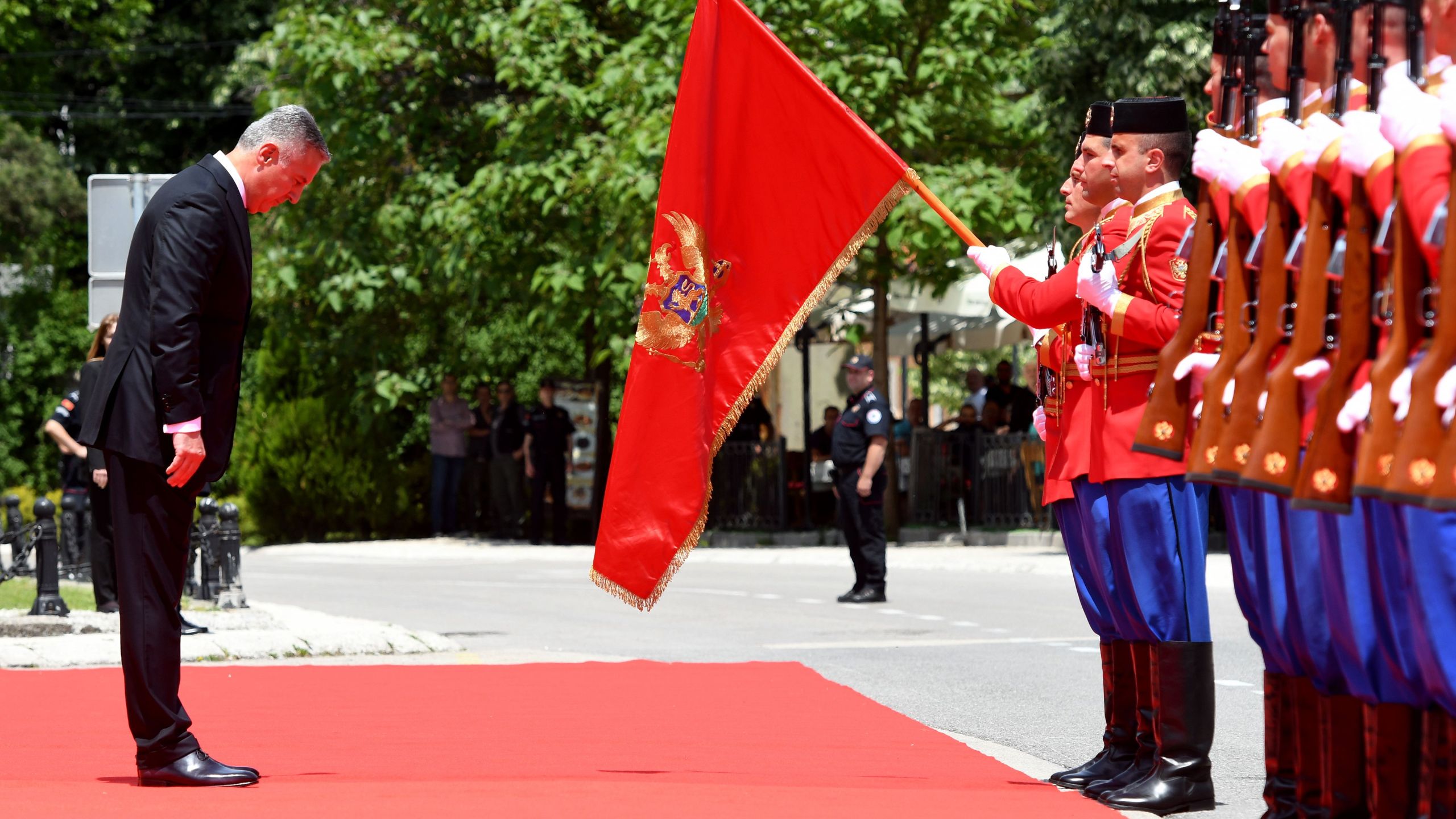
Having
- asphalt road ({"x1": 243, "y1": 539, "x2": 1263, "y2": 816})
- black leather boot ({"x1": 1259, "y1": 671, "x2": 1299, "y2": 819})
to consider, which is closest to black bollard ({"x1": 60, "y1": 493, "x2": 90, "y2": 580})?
asphalt road ({"x1": 243, "y1": 539, "x2": 1263, "y2": 816})

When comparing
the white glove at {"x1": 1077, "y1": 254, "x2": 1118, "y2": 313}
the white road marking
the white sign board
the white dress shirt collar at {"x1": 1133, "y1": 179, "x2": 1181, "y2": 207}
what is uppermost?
the white sign board

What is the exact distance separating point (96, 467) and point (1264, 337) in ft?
27.4

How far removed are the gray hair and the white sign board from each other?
6.56 meters

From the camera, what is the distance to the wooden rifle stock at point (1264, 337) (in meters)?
4.37

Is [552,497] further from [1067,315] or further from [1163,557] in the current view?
[1163,557]

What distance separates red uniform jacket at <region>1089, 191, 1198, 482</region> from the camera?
552cm

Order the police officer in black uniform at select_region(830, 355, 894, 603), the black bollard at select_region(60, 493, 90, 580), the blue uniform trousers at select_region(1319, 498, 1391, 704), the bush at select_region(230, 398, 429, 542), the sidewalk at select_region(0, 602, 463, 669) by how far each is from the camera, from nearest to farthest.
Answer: the blue uniform trousers at select_region(1319, 498, 1391, 704) → the sidewalk at select_region(0, 602, 463, 669) → the police officer in black uniform at select_region(830, 355, 894, 603) → the black bollard at select_region(60, 493, 90, 580) → the bush at select_region(230, 398, 429, 542)

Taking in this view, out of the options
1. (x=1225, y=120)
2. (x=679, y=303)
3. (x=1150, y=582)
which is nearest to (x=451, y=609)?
(x=679, y=303)

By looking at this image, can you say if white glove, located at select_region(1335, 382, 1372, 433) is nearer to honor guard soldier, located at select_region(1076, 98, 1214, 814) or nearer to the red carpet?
honor guard soldier, located at select_region(1076, 98, 1214, 814)

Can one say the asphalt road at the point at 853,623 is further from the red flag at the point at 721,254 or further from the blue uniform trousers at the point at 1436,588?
the blue uniform trousers at the point at 1436,588

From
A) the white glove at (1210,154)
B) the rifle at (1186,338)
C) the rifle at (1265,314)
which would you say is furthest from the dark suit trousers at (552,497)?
the rifle at (1265,314)

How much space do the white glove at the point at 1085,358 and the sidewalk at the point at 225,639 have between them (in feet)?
19.8

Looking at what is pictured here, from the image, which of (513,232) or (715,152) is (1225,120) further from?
(513,232)

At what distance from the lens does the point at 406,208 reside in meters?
23.4
